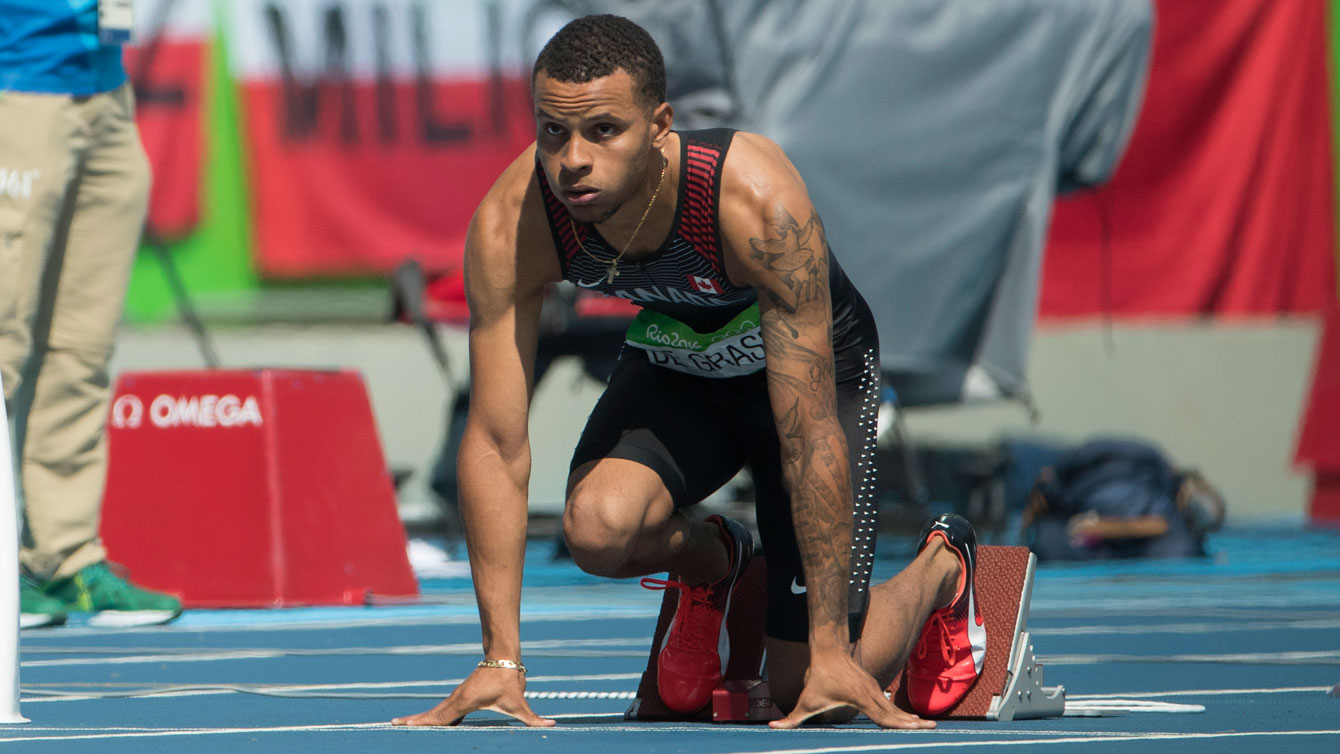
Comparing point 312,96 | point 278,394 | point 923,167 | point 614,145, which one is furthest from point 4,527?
point 312,96

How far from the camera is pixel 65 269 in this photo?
5855 millimetres

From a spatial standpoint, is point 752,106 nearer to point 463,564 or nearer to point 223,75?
point 463,564

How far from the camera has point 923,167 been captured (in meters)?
8.52

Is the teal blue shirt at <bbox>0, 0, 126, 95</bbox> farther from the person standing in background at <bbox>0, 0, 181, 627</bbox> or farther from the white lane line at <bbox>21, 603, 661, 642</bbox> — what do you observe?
the white lane line at <bbox>21, 603, 661, 642</bbox>

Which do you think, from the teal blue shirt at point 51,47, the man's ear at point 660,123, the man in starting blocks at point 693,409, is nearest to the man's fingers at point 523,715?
the man in starting blocks at point 693,409

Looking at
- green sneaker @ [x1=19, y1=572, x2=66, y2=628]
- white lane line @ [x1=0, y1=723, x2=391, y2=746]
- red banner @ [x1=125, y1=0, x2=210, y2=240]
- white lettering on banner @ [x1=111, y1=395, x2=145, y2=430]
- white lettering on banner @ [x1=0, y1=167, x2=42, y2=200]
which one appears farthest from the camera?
red banner @ [x1=125, y1=0, x2=210, y2=240]

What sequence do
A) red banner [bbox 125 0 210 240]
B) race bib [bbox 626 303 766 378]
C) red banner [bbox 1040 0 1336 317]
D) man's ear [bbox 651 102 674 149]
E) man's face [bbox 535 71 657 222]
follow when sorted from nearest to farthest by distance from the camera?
1. man's face [bbox 535 71 657 222]
2. man's ear [bbox 651 102 674 149]
3. race bib [bbox 626 303 766 378]
4. red banner [bbox 125 0 210 240]
5. red banner [bbox 1040 0 1336 317]

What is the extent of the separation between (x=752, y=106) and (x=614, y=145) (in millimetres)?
4972

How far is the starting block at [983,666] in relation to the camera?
3.67 metres

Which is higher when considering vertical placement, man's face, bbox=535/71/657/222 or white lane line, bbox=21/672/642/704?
man's face, bbox=535/71/657/222

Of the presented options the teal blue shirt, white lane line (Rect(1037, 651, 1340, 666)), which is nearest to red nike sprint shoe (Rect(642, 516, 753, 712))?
white lane line (Rect(1037, 651, 1340, 666))

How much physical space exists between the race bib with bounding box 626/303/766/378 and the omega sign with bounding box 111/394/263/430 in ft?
9.33

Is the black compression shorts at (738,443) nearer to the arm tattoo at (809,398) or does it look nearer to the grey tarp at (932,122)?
the arm tattoo at (809,398)

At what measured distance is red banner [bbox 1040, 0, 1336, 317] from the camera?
11.4 m
